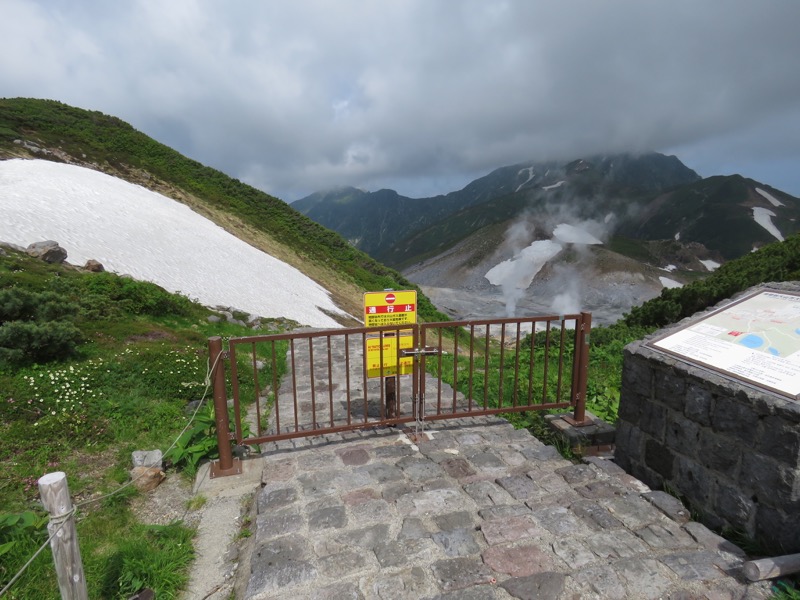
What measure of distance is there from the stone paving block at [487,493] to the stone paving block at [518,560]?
0.60 metres

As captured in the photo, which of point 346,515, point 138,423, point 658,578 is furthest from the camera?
point 138,423

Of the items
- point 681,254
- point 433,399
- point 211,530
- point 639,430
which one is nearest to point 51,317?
point 211,530

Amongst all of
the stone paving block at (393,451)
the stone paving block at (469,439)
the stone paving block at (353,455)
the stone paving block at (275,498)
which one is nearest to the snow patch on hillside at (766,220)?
the stone paving block at (469,439)

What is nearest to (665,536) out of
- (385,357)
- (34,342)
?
(385,357)

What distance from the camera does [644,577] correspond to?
2592 millimetres

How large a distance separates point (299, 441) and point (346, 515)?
1623 mm

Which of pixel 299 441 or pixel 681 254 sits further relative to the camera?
pixel 681 254

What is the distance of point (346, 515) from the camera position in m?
3.36

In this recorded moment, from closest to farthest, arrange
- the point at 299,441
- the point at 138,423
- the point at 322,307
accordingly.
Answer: the point at 299,441 < the point at 138,423 < the point at 322,307

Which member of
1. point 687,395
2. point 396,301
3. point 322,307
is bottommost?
point 322,307

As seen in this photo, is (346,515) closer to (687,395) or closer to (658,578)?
(658,578)

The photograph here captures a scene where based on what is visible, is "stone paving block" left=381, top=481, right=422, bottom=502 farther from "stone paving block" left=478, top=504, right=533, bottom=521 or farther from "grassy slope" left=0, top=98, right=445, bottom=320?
"grassy slope" left=0, top=98, right=445, bottom=320

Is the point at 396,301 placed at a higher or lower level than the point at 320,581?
higher

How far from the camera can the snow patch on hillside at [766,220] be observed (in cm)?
10888
